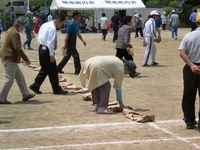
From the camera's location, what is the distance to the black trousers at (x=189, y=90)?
7.37m

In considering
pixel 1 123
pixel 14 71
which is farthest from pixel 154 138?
pixel 14 71

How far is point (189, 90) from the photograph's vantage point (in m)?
7.44

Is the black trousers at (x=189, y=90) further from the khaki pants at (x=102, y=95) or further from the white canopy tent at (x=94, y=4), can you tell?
the white canopy tent at (x=94, y=4)

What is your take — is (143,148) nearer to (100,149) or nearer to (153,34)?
(100,149)

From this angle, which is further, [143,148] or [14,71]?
[14,71]

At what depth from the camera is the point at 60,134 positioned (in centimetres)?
738

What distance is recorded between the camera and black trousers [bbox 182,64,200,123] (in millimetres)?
7371

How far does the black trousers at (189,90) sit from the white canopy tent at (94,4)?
29517 millimetres

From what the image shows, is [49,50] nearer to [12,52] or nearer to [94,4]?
[12,52]

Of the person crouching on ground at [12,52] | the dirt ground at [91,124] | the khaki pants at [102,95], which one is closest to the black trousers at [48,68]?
the dirt ground at [91,124]

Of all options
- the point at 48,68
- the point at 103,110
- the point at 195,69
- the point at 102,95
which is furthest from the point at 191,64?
the point at 48,68

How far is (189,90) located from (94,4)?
3075 cm

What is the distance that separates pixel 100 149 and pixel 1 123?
94.3 inches

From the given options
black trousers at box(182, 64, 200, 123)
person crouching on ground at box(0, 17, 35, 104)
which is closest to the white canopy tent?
person crouching on ground at box(0, 17, 35, 104)
